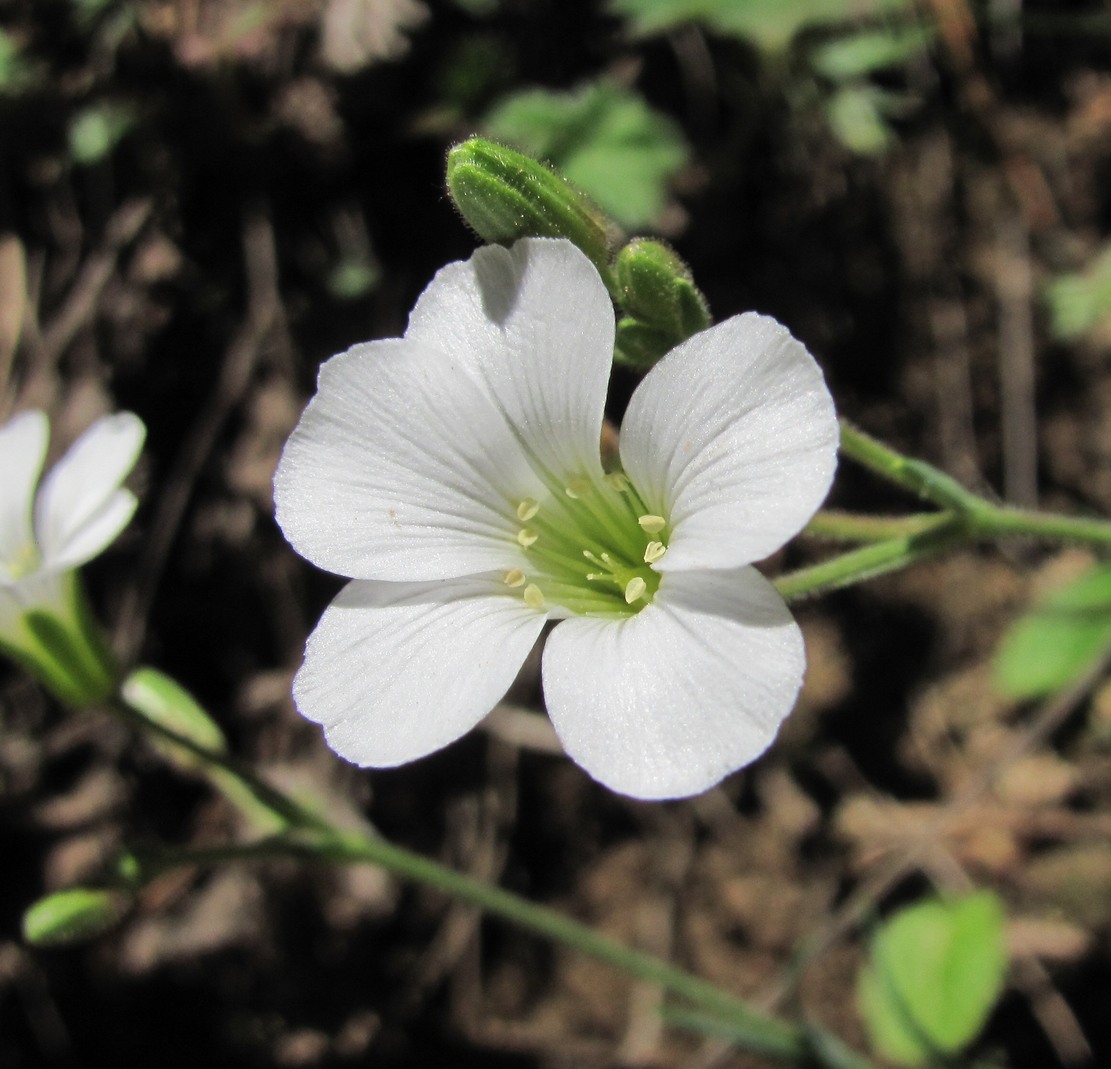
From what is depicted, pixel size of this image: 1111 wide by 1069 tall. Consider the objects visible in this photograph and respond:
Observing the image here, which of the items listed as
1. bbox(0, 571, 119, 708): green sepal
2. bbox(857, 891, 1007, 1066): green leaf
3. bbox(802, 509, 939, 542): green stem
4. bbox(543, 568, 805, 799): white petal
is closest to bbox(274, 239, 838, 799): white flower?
bbox(543, 568, 805, 799): white petal

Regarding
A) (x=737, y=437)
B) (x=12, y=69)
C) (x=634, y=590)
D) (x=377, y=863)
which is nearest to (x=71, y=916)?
(x=377, y=863)

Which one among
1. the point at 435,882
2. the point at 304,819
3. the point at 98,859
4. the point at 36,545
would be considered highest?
the point at 36,545

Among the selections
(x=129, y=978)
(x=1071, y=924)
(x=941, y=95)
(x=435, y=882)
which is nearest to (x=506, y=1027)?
(x=129, y=978)

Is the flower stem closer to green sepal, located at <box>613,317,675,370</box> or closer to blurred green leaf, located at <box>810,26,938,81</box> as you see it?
green sepal, located at <box>613,317,675,370</box>

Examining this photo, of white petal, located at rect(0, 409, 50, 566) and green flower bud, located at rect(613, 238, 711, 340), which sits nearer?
green flower bud, located at rect(613, 238, 711, 340)

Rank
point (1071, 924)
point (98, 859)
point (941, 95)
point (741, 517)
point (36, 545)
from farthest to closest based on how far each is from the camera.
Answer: point (941, 95)
point (98, 859)
point (1071, 924)
point (36, 545)
point (741, 517)

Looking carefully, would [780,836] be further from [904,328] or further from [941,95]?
[941,95]
